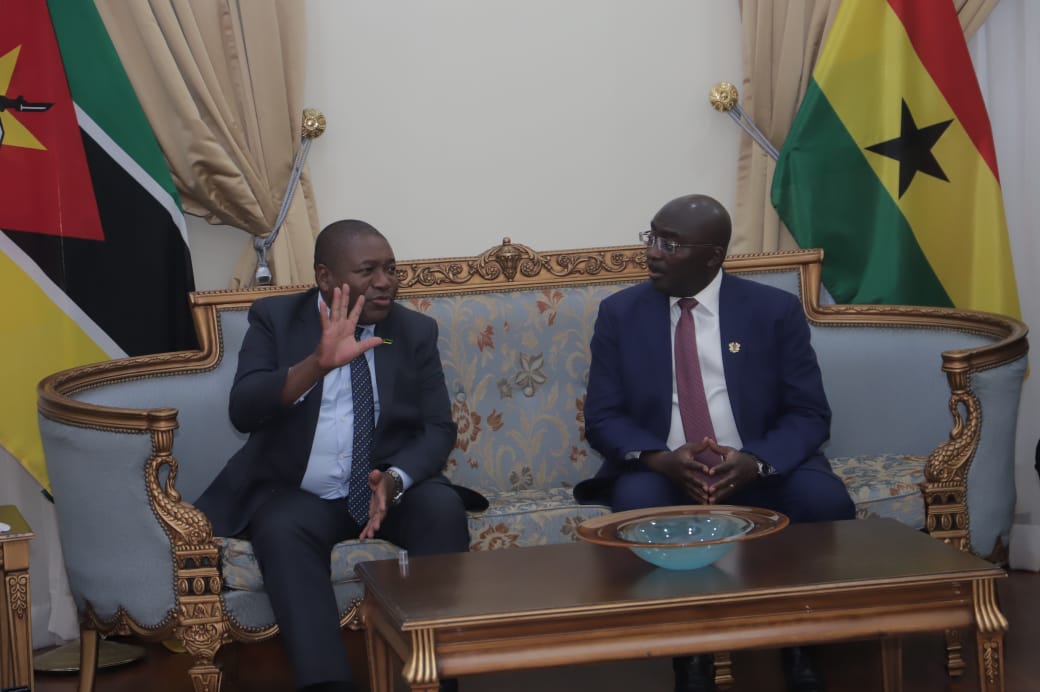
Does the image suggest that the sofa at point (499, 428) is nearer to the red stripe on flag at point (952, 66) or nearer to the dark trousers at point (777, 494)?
the dark trousers at point (777, 494)

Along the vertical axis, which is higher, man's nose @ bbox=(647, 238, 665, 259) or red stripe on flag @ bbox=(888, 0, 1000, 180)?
red stripe on flag @ bbox=(888, 0, 1000, 180)

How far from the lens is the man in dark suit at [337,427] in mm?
3305

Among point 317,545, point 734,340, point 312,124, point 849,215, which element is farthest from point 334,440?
point 849,215

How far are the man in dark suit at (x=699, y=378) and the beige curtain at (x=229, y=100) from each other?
1.35m

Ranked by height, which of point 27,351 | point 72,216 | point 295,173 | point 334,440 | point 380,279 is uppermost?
point 295,173

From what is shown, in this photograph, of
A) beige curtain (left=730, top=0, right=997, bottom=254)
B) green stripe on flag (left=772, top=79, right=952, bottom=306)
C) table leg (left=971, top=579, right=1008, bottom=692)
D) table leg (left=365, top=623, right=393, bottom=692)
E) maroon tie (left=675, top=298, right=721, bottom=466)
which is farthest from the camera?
beige curtain (left=730, top=0, right=997, bottom=254)

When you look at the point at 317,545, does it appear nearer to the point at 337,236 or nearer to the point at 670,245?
the point at 337,236

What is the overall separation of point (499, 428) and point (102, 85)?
1.79 m

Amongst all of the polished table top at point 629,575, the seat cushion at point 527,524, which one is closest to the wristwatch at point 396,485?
the seat cushion at point 527,524

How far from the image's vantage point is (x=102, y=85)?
4.27 m

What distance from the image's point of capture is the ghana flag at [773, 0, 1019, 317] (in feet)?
15.1

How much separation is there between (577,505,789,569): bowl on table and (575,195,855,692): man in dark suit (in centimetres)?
59

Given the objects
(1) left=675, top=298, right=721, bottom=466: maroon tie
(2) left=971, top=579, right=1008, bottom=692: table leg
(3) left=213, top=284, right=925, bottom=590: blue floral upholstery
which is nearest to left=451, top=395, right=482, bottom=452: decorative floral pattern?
(3) left=213, top=284, right=925, bottom=590: blue floral upholstery

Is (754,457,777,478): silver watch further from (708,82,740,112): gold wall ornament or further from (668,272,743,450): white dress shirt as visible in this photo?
(708,82,740,112): gold wall ornament
